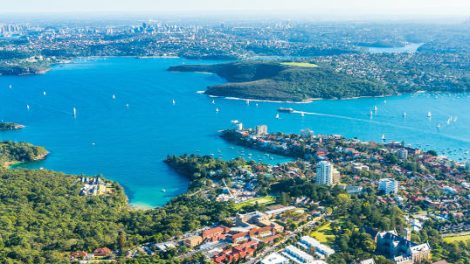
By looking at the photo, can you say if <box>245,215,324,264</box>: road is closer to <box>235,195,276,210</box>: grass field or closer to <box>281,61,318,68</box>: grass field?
<box>235,195,276,210</box>: grass field

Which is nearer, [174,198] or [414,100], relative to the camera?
[174,198]

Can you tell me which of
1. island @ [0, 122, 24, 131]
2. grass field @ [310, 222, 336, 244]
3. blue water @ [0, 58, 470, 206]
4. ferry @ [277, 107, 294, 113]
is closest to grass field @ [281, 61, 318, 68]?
blue water @ [0, 58, 470, 206]

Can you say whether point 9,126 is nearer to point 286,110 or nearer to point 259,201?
point 286,110

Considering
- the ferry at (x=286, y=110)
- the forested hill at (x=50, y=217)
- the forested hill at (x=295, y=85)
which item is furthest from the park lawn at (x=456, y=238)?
the forested hill at (x=295, y=85)

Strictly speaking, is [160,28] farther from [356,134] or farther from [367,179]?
[367,179]

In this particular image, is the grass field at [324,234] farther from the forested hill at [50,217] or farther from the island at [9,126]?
the island at [9,126]

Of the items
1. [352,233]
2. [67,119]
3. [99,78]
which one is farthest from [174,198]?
[99,78]
